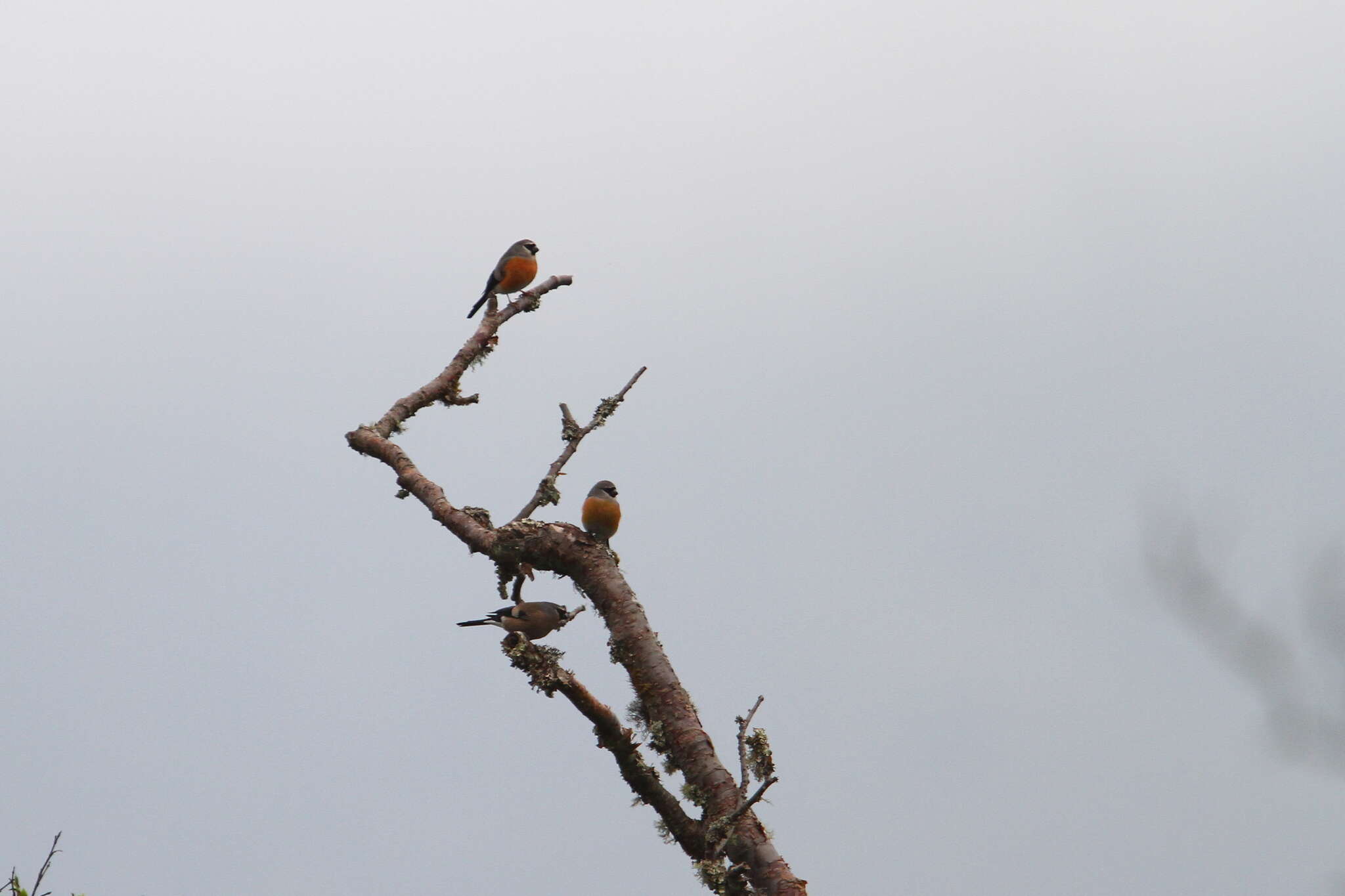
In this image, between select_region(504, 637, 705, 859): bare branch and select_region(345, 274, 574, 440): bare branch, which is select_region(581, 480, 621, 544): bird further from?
select_region(345, 274, 574, 440): bare branch

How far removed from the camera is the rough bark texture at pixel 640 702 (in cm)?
525

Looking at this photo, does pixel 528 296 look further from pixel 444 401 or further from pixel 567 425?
pixel 567 425

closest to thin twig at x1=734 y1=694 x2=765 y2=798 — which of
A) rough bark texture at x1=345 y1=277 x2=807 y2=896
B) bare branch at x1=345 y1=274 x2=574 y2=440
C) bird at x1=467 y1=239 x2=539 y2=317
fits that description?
A: rough bark texture at x1=345 y1=277 x2=807 y2=896

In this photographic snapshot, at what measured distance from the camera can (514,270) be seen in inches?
436

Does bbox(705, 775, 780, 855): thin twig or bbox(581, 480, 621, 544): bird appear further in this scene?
bbox(581, 480, 621, 544): bird

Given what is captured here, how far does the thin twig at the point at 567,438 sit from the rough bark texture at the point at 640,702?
0.01m

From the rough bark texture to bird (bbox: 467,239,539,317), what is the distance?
4067 mm

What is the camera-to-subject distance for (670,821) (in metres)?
5.81

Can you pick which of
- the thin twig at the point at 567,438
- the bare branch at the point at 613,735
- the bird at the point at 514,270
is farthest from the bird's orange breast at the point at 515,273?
the bare branch at the point at 613,735

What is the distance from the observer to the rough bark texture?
17.2 feet

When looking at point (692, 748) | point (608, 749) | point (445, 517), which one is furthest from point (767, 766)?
point (445, 517)

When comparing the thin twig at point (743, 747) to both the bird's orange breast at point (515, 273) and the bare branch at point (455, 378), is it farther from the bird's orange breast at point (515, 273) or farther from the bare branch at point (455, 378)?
the bird's orange breast at point (515, 273)

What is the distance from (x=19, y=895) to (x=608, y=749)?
3014 mm

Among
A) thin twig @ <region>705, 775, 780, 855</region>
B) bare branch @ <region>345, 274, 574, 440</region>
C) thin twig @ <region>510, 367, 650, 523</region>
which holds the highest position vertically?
bare branch @ <region>345, 274, 574, 440</region>
